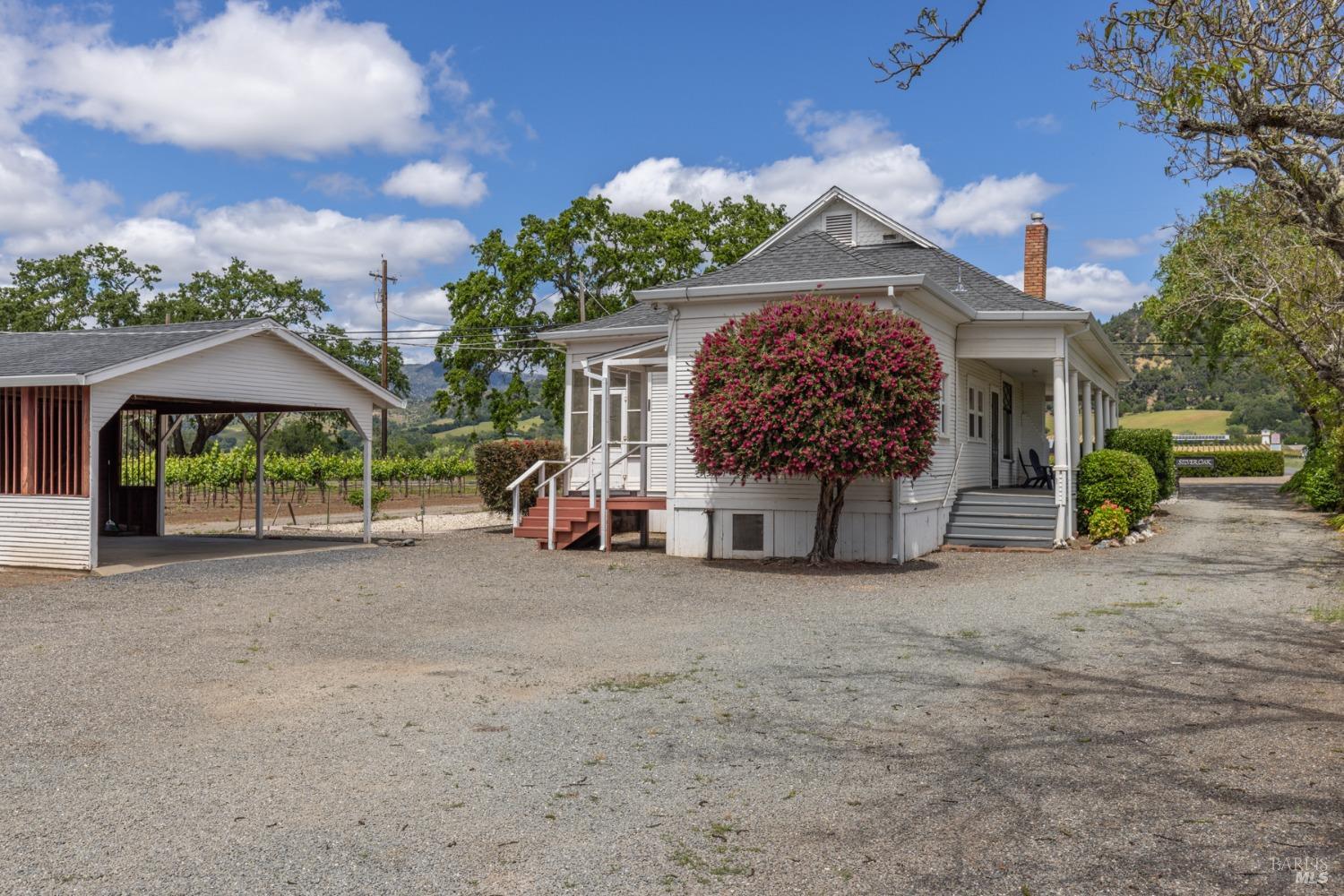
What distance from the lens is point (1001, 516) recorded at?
18.9 meters

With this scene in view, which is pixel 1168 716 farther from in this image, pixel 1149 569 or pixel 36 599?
pixel 36 599

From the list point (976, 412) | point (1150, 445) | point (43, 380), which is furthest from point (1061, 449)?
point (43, 380)

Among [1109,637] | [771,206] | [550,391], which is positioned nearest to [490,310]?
[550,391]

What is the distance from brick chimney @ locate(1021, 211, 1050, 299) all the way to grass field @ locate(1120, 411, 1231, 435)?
65.2m

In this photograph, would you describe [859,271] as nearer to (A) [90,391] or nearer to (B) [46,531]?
(A) [90,391]

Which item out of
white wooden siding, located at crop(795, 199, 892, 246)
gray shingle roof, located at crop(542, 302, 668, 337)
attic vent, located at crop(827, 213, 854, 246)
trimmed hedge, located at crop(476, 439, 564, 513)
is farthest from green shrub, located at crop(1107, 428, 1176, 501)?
trimmed hedge, located at crop(476, 439, 564, 513)

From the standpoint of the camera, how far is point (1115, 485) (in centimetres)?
1894

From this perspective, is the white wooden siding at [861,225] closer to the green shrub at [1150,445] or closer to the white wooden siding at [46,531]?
the green shrub at [1150,445]

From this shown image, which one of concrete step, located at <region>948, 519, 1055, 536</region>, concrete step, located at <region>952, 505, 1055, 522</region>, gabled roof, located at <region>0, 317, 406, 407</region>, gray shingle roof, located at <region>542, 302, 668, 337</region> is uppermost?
gray shingle roof, located at <region>542, 302, 668, 337</region>

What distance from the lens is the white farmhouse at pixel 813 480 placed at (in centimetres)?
1620

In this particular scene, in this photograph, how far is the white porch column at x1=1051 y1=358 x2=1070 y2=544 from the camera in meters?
18.3

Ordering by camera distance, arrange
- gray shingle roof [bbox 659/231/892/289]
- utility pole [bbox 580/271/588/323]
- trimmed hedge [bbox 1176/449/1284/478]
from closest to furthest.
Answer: gray shingle roof [bbox 659/231/892/289]
utility pole [bbox 580/271/588/323]
trimmed hedge [bbox 1176/449/1284/478]

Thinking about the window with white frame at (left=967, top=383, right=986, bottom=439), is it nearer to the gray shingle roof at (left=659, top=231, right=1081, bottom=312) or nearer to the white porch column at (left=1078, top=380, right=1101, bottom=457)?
the gray shingle roof at (left=659, top=231, right=1081, bottom=312)

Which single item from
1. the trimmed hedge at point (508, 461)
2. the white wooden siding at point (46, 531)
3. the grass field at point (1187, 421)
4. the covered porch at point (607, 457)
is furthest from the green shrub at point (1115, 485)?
the grass field at point (1187, 421)
